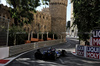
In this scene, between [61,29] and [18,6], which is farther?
[61,29]

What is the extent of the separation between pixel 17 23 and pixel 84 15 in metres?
14.7

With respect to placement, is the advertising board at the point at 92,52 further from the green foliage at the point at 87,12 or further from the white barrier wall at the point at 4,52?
the white barrier wall at the point at 4,52

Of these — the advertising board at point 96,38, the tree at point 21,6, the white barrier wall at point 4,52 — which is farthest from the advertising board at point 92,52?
the tree at point 21,6

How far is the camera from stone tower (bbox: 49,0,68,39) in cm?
4481

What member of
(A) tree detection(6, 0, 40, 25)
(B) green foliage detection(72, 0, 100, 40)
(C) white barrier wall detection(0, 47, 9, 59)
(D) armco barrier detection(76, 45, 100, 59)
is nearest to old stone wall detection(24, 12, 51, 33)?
(A) tree detection(6, 0, 40, 25)

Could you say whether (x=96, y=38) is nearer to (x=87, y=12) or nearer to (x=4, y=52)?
(x=87, y=12)

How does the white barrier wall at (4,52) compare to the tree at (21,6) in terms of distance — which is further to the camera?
the tree at (21,6)

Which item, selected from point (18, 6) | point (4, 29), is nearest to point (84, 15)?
point (4, 29)

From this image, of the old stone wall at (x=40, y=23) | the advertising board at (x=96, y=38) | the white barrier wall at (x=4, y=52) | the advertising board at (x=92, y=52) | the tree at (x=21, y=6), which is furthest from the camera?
the old stone wall at (x=40, y=23)

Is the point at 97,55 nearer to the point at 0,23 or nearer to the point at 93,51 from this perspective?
the point at 93,51

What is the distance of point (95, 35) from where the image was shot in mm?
13195

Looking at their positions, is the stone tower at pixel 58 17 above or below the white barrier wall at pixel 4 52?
above

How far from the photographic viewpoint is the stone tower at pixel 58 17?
44812 millimetres

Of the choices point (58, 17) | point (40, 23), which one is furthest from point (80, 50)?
point (58, 17)
